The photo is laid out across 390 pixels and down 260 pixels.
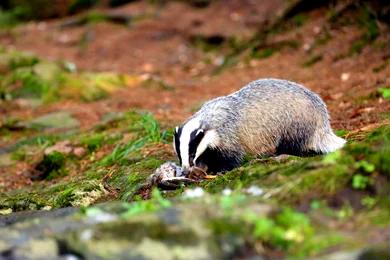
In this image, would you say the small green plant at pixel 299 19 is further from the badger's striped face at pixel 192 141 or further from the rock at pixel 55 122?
the badger's striped face at pixel 192 141

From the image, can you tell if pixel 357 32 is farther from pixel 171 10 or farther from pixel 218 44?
pixel 171 10

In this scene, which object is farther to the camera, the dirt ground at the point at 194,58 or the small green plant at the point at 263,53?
the small green plant at the point at 263,53

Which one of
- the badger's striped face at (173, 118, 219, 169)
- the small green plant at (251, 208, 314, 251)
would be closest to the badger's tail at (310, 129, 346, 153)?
the badger's striped face at (173, 118, 219, 169)

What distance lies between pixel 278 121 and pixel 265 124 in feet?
0.41

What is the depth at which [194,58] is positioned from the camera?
16219 millimetres

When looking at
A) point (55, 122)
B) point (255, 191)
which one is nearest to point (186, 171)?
point (255, 191)

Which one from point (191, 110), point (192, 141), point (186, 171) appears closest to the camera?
point (186, 171)

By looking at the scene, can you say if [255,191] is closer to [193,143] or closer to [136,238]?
[136,238]

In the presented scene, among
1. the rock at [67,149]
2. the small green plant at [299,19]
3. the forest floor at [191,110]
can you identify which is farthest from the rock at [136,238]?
the small green plant at [299,19]

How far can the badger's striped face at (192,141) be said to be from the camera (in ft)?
20.0

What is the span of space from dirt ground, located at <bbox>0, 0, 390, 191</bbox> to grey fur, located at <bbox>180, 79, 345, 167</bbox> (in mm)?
1192

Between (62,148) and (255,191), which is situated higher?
(255,191)

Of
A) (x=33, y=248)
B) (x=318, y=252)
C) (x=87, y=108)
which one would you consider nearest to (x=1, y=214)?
(x=33, y=248)

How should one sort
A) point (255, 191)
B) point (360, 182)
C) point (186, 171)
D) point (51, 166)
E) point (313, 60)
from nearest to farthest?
point (360, 182) → point (255, 191) → point (186, 171) → point (51, 166) → point (313, 60)
